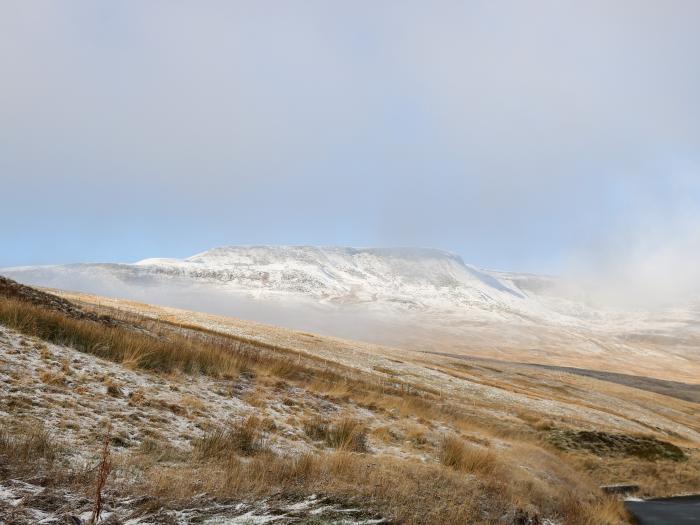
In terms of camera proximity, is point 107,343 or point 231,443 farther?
point 107,343

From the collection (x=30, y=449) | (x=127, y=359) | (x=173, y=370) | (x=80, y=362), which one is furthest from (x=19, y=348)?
(x=30, y=449)

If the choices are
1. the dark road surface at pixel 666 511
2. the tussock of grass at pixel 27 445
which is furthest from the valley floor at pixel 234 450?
the dark road surface at pixel 666 511

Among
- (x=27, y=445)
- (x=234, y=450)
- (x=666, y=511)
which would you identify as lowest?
(x=666, y=511)

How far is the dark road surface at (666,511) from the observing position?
64.6 feet

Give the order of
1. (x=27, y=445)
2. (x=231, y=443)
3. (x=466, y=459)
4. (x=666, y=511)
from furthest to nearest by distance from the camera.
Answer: (x=666, y=511) < (x=466, y=459) < (x=231, y=443) < (x=27, y=445)

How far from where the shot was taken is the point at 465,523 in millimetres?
9219

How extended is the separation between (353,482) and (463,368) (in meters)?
70.3

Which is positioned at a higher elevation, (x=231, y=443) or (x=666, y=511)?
(x=231, y=443)

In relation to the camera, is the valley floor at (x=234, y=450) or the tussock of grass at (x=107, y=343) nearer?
the valley floor at (x=234, y=450)

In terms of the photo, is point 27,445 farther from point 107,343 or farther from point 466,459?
point 466,459

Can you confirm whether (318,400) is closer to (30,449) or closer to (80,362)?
(80,362)

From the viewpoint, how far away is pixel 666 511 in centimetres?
2172

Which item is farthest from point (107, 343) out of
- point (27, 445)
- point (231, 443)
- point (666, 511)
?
point (666, 511)

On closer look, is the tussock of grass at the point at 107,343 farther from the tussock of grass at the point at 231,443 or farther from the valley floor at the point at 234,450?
the tussock of grass at the point at 231,443
